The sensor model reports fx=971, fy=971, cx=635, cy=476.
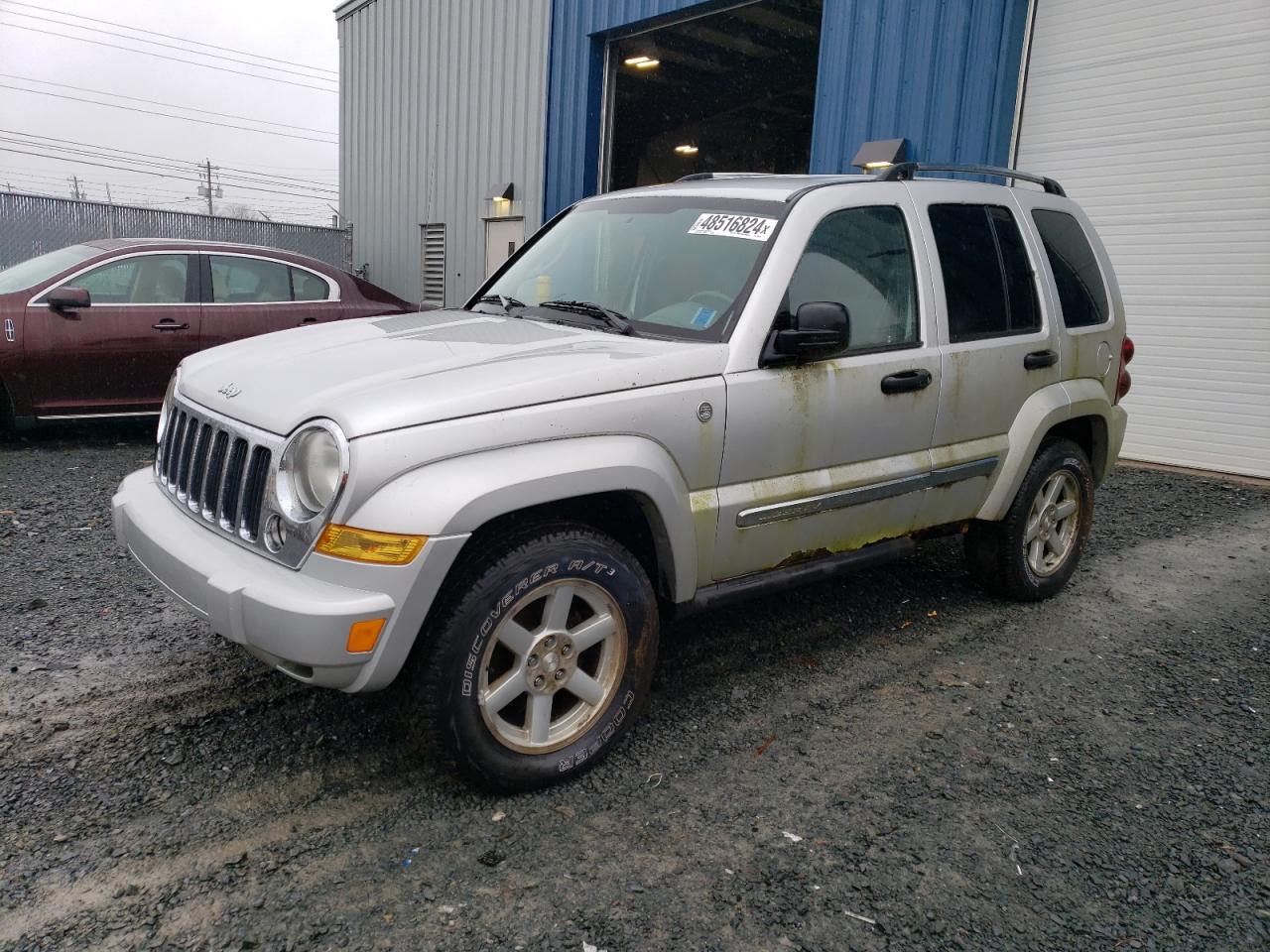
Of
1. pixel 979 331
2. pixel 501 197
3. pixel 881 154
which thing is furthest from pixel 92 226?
pixel 979 331

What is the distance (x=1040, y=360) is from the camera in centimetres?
434

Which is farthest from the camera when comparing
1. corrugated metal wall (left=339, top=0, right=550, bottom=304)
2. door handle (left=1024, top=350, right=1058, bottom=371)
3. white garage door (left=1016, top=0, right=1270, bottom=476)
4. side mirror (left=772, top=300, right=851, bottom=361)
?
corrugated metal wall (left=339, top=0, right=550, bottom=304)

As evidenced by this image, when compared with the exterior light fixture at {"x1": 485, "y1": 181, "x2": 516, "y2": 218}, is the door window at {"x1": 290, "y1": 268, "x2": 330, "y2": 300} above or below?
below

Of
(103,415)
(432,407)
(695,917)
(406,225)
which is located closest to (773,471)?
(432,407)

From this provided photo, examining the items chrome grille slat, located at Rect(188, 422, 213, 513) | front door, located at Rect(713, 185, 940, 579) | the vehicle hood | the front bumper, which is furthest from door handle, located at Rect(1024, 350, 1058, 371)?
chrome grille slat, located at Rect(188, 422, 213, 513)

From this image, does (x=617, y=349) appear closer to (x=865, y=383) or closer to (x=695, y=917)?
(x=865, y=383)

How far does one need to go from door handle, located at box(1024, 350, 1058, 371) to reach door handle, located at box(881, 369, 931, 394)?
0.75m

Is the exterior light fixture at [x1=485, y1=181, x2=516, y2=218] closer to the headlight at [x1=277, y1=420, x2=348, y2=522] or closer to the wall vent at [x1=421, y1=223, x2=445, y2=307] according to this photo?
the wall vent at [x1=421, y1=223, x2=445, y2=307]

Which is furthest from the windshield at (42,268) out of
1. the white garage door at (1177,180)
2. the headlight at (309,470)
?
the white garage door at (1177,180)

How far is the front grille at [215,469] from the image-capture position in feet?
9.04

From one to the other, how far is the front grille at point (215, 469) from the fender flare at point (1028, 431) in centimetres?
303

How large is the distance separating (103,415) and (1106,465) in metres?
6.97

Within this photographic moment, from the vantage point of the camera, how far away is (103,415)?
7461 millimetres

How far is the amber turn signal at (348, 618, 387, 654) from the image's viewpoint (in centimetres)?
246
